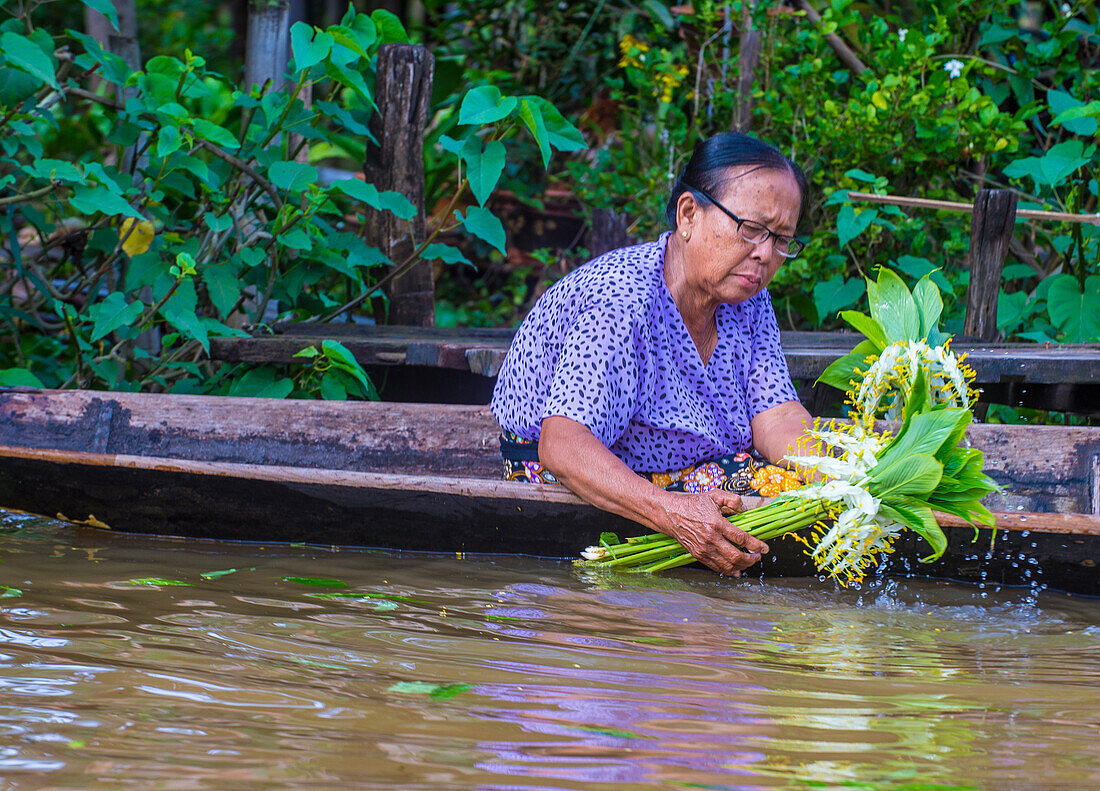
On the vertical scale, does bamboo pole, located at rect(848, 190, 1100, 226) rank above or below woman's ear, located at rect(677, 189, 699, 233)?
above

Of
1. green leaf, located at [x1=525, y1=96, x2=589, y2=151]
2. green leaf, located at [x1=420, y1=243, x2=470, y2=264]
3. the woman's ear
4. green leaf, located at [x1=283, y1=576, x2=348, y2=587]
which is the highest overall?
green leaf, located at [x1=525, y1=96, x2=589, y2=151]

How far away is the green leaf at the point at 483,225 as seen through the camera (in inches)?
153

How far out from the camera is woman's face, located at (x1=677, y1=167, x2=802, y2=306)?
2539mm

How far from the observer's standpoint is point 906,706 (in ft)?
5.69

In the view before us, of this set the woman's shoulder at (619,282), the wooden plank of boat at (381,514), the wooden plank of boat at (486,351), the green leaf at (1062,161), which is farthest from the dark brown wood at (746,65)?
the wooden plank of boat at (381,514)

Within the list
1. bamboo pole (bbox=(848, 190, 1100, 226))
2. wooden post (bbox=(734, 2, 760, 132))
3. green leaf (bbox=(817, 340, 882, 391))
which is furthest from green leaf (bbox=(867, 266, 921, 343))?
wooden post (bbox=(734, 2, 760, 132))

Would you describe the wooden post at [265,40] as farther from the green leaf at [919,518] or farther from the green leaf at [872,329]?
the green leaf at [919,518]

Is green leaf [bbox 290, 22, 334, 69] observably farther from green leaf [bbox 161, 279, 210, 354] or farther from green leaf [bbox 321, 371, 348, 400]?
green leaf [bbox 321, 371, 348, 400]

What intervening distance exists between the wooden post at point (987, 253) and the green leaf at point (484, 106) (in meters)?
1.93

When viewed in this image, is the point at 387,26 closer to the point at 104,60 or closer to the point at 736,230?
the point at 104,60

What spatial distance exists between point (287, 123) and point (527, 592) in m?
2.25

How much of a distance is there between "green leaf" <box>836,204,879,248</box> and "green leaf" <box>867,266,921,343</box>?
127cm

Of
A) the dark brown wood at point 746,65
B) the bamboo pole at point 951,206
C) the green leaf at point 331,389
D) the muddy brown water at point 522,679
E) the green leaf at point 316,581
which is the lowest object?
the green leaf at point 316,581

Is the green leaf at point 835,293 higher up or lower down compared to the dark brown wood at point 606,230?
lower down
